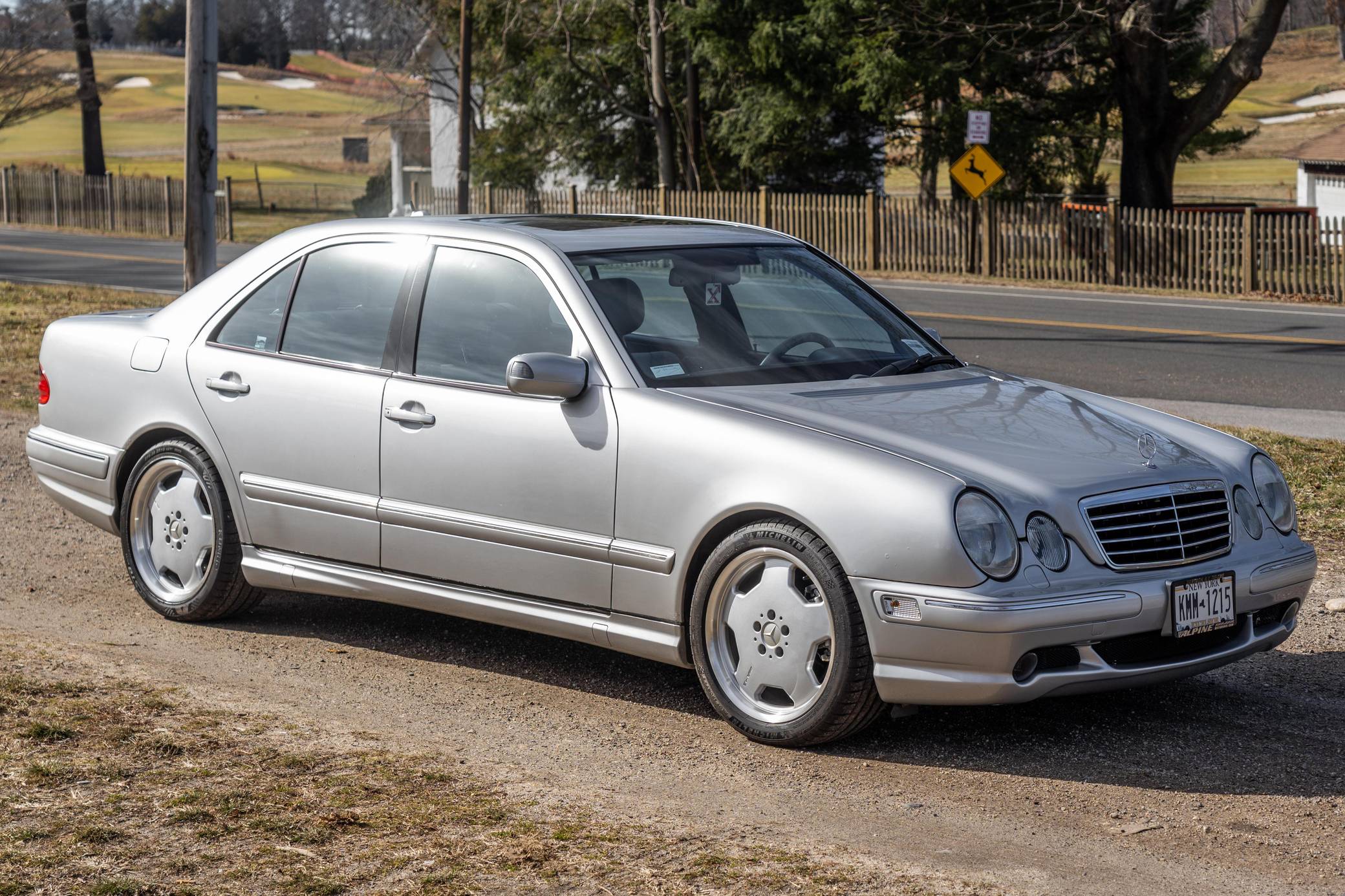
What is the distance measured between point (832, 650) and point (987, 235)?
83.1 feet

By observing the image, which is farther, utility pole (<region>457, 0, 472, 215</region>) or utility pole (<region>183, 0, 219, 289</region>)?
utility pole (<region>457, 0, 472, 215</region>)

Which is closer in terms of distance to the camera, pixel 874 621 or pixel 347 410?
pixel 874 621

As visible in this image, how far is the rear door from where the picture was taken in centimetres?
596

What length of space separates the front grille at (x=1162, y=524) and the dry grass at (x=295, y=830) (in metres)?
1.33

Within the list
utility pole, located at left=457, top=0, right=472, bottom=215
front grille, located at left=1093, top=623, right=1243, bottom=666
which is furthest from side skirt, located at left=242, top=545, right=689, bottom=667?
utility pole, located at left=457, top=0, right=472, bottom=215

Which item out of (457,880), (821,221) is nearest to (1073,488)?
(457,880)

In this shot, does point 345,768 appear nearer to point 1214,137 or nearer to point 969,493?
point 969,493

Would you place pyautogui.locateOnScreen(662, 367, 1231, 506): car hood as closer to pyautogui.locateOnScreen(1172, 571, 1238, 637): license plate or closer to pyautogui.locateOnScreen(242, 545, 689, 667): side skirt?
pyautogui.locateOnScreen(1172, 571, 1238, 637): license plate

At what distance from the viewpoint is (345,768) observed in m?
4.69

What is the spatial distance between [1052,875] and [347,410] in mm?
3092

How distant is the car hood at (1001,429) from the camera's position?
4766mm

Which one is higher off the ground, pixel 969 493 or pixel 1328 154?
pixel 1328 154

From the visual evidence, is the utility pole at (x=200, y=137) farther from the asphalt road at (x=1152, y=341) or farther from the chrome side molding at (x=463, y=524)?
the chrome side molding at (x=463, y=524)

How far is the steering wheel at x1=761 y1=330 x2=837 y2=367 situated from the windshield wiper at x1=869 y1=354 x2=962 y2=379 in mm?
214
